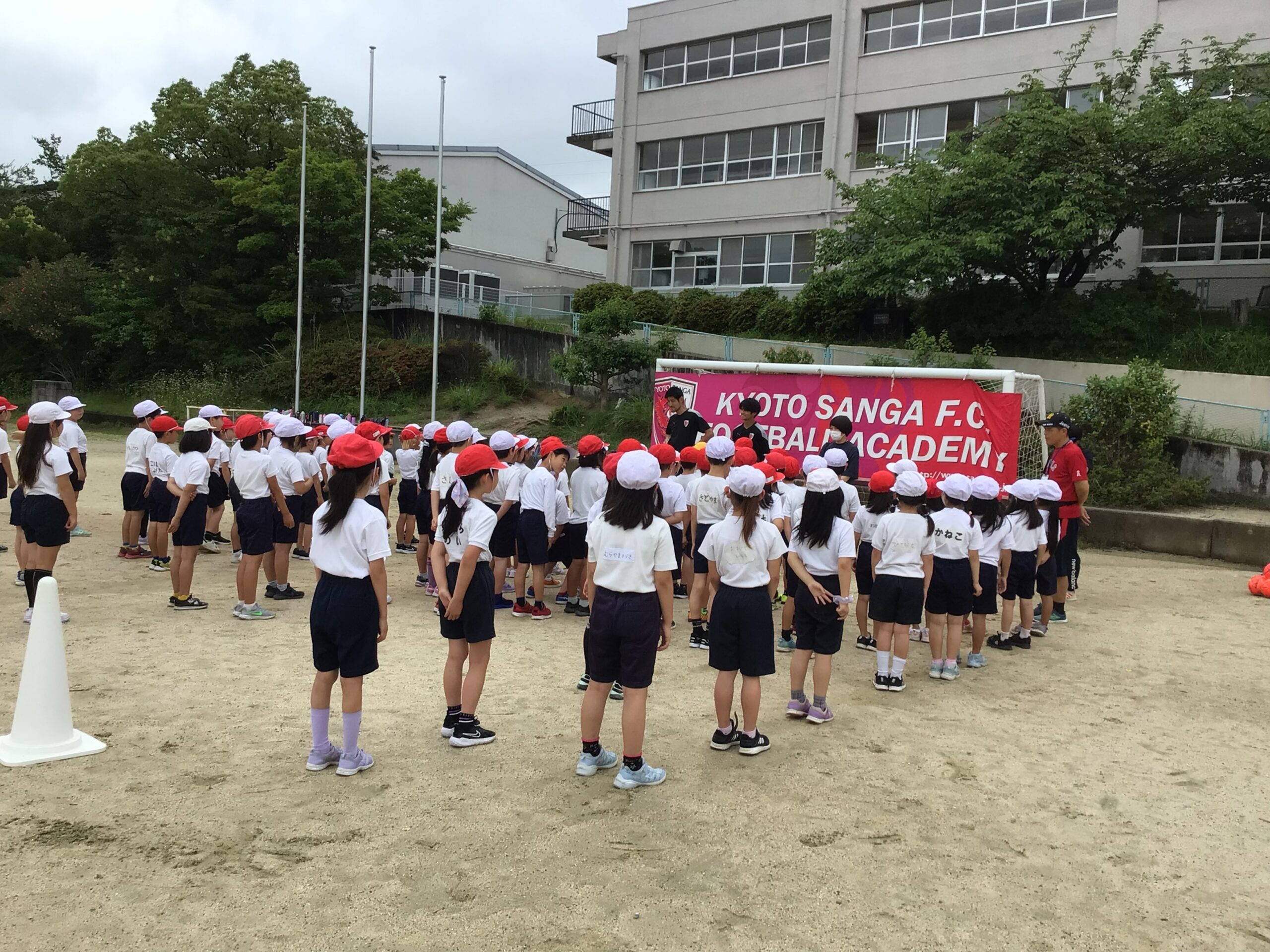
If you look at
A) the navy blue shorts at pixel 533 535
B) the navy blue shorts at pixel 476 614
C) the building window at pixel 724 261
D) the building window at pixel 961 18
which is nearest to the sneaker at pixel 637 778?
the navy blue shorts at pixel 476 614

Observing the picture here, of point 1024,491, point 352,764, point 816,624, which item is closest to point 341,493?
point 352,764

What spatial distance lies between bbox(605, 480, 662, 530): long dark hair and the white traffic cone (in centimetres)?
300

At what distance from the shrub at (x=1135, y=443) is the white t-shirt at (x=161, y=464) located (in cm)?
1220

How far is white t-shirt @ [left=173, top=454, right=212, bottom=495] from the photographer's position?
25.3 feet

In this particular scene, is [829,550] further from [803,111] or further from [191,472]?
[803,111]

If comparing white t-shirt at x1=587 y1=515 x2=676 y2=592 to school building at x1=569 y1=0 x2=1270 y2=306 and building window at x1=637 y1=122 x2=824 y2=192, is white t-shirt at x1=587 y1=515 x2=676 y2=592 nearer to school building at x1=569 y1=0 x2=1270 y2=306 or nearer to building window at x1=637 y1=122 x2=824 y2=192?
school building at x1=569 y1=0 x2=1270 y2=306

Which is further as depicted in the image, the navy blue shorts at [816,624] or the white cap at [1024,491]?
the white cap at [1024,491]

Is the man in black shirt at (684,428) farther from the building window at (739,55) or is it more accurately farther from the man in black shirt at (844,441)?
the building window at (739,55)

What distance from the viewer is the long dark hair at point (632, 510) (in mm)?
4758

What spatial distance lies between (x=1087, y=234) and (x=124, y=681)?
18.0 m

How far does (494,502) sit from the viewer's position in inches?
339

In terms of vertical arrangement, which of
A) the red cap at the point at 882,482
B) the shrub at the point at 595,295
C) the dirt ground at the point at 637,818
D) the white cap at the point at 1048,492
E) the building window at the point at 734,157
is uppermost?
the building window at the point at 734,157

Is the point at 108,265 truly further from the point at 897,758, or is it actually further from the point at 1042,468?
the point at 897,758

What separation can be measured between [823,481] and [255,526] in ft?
16.2
